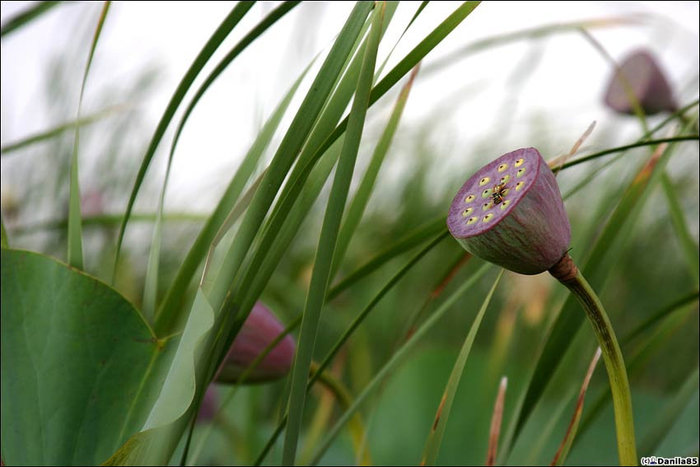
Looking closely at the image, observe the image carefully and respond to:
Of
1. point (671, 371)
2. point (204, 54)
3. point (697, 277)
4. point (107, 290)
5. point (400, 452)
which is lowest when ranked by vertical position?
point (671, 371)

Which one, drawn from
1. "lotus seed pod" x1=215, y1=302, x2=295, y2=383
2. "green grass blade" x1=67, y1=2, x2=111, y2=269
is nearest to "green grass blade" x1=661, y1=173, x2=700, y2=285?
"lotus seed pod" x1=215, y1=302, x2=295, y2=383

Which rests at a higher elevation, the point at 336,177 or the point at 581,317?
the point at 336,177

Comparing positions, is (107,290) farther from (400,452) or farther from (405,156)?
(405,156)

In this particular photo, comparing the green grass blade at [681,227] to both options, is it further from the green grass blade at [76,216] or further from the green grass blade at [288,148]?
the green grass blade at [76,216]

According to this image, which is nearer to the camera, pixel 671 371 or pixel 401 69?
pixel 401 69

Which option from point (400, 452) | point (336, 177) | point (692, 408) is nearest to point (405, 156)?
point (400, 452)

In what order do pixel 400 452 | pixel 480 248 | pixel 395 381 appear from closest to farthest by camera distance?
pixel 480 248, pixel 400 452, pixel 395 381

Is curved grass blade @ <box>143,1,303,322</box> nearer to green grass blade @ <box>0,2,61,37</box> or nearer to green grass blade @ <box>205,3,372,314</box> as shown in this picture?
green grass blade @ <box>205,3,372,314</box>

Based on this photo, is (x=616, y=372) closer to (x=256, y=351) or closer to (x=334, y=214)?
(x=334, y=214)

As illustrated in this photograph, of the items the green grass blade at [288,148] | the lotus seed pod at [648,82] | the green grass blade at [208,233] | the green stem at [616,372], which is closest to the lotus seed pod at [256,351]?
the green grass blade at [208,233]
